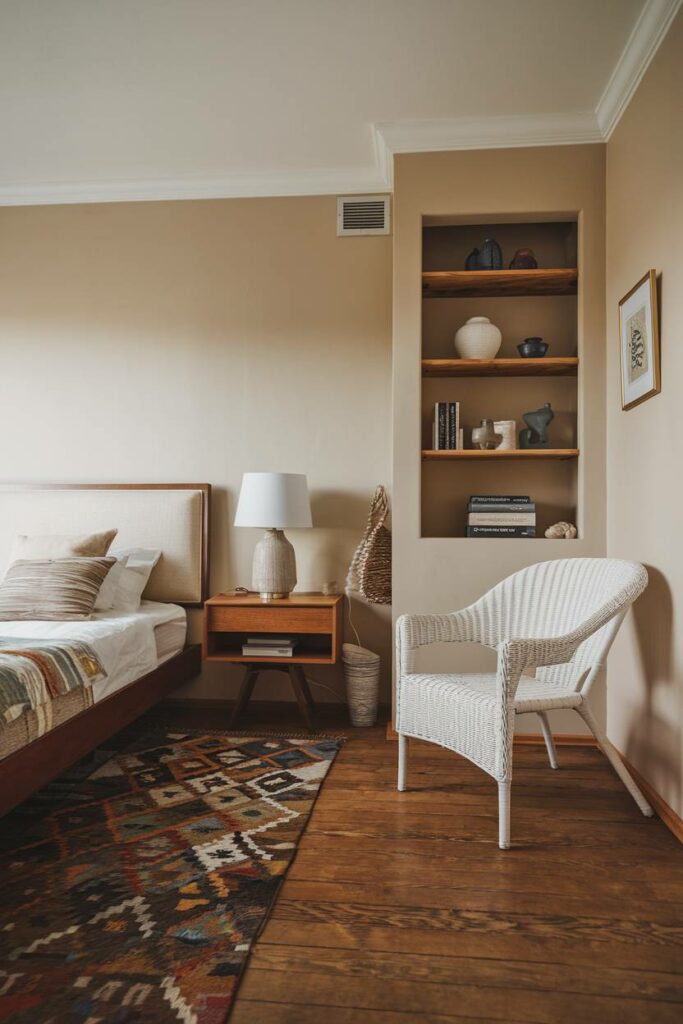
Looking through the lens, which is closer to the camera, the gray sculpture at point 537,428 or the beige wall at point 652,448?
the beige wall at point 652,448

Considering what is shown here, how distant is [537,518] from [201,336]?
6.59 feet

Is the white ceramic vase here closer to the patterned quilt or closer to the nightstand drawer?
the nightstand drawer

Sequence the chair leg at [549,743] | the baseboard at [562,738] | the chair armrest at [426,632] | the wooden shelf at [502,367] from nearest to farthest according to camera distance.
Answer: the chair armrest at [426,632]
the chair leg at [549,743]
the baseboard at [562,738]
the wooden shelf at [502,367]

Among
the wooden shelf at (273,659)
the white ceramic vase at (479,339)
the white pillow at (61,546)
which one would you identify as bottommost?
the wooden shelf at (273,659)

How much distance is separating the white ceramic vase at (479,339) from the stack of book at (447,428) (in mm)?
254

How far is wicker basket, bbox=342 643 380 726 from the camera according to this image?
3365 millimetres

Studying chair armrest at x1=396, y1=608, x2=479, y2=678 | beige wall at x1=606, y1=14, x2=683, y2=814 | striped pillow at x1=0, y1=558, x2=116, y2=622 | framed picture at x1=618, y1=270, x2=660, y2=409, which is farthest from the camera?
striped pillow at x1=0, y1=558, x2=116, y2=622

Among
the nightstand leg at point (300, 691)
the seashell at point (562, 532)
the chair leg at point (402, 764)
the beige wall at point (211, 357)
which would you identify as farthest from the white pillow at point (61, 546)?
the seashell at point (562, 532)

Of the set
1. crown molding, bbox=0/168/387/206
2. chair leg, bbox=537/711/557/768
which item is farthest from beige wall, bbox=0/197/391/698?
chair leg, bbox=537/711/557/768

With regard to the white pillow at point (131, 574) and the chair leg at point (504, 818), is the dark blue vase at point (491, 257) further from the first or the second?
the chair leg at point (504, 818)

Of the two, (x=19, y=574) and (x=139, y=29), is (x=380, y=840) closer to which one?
(x=19, y=574)

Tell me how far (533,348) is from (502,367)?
170 mm

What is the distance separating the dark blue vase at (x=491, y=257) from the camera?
3.24m

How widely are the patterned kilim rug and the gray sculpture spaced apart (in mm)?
1717
